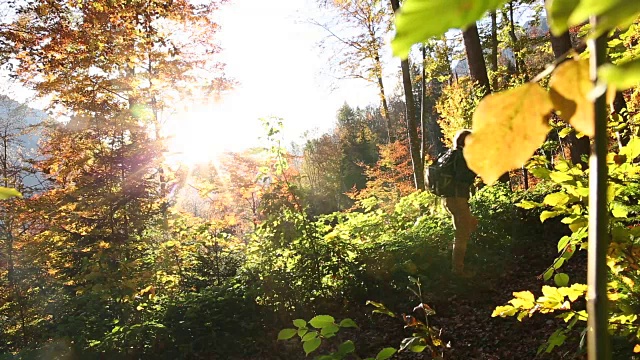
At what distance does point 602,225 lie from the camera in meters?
0.20

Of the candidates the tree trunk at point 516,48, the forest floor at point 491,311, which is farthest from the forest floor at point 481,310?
the tree trunk at point 516,48

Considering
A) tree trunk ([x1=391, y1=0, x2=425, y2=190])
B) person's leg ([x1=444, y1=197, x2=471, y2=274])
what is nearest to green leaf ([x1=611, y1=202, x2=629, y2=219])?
person's leg ([x1=444, y1=197, x2=471, y2=274])

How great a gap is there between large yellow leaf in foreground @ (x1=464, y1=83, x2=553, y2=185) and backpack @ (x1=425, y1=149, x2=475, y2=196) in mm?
4569

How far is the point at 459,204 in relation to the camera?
4.89 meters

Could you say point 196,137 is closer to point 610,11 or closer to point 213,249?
point 213,249

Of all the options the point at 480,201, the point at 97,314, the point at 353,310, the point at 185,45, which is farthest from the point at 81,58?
the point at 480,201

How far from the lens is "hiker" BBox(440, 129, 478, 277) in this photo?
4.68 meters

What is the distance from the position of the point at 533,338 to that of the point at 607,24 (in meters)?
4.26

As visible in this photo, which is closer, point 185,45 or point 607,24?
point 607,24

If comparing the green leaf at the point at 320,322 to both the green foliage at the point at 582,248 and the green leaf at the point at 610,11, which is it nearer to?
the green foliage at the point at 582,248

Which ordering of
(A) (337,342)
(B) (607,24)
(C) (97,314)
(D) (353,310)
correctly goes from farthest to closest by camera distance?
(C) (97,314) < (D) (353,310) < (A) (337,342) < (B) (607,24)

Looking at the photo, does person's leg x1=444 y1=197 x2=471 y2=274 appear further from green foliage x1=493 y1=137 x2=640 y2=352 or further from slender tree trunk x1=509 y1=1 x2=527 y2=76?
slender tree trunk x1=509 y1=1 x2=527 y2=76

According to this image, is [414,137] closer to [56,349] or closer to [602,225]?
[56,349]

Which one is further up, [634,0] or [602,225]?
[634,0]
